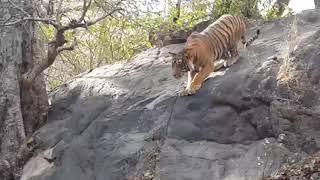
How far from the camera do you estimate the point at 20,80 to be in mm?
7941

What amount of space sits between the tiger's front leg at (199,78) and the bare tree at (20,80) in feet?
5.16

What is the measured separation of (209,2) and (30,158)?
4425 millimetres

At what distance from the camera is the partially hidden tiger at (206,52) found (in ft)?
21.7

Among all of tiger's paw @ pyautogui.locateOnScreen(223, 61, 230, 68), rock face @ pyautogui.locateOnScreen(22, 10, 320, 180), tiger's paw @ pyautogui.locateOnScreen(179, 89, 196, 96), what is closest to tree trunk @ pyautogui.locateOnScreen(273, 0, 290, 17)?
rock face @ pyautogui.locateOnScreen(22, 10, 320, 180)

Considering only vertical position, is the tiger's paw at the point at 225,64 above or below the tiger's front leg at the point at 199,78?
above

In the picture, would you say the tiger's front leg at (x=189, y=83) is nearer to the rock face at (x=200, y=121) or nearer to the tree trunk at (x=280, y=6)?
the rock face at (x=200, y=121)

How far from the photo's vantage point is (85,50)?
12.3m

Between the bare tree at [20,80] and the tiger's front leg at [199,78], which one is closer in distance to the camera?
the tiger's front leg at [199,78]

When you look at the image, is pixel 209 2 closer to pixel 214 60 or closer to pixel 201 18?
pixel 201 18

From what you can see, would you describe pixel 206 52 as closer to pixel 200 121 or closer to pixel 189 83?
pixel 189 83

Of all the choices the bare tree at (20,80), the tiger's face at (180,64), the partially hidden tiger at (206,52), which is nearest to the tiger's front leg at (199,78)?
the partially hidden tiger at (206,52)

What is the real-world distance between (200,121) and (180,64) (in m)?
0.82

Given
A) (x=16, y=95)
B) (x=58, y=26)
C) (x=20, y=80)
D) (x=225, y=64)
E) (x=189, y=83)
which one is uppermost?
(x=58, y=26)

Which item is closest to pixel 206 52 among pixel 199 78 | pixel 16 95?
pixel 199 78
